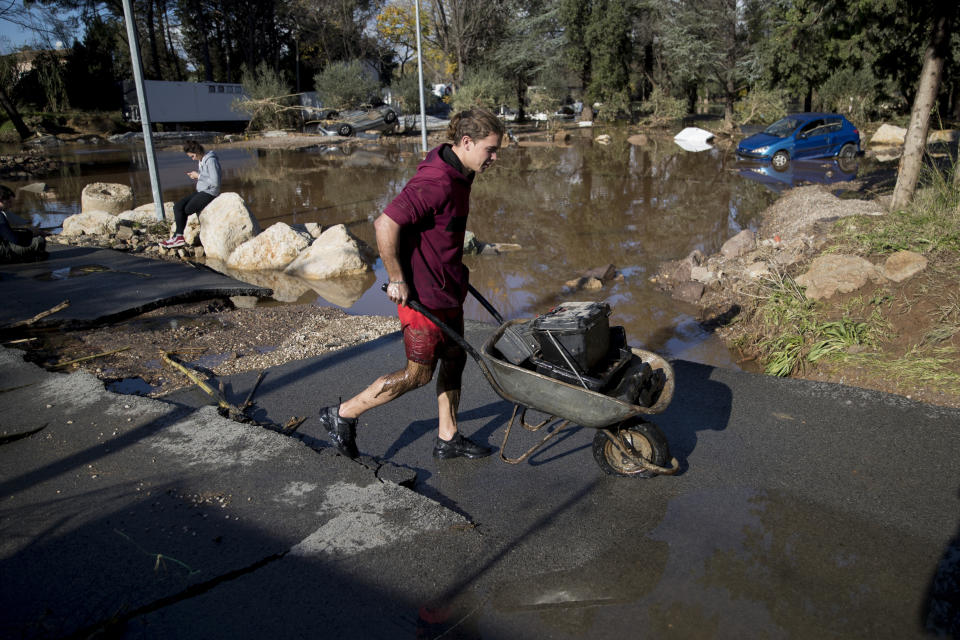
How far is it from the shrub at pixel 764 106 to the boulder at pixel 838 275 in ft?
89.1

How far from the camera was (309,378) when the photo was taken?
4914 mm

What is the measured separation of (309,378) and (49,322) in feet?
10.1

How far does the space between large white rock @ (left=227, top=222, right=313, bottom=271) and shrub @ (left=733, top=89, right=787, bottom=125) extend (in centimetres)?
2752

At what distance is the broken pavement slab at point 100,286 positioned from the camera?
6.34m

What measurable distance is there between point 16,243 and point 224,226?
271 centimetres

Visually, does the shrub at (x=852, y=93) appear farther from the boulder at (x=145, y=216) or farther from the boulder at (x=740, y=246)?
the boulder at (x=145, y=216)

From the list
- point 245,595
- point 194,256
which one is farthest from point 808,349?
point 194,256

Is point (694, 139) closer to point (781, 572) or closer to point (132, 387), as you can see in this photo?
point (132, 387)

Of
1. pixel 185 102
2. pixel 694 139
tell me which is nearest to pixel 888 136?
pixel 694 139

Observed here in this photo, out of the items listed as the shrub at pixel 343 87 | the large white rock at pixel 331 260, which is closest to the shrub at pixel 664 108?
the shrub at pixel 343 87

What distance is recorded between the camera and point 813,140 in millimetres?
18156

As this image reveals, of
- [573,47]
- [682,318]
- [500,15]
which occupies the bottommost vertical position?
[682,318]

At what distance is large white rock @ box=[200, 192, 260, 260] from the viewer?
9750 millimetres

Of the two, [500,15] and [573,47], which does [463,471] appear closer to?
[573,47]
